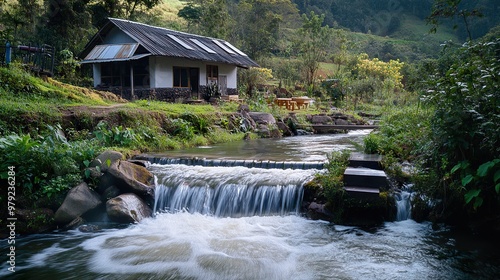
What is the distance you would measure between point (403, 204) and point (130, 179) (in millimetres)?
5752

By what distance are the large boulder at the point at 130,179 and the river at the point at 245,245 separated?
33 centimetres

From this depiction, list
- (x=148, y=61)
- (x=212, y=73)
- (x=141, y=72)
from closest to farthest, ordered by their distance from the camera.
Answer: (x=148, y=61) < (x=141, y=72) < (x=212, y=73)

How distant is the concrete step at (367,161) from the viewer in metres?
8.34

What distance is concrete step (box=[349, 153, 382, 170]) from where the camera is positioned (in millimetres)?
8344

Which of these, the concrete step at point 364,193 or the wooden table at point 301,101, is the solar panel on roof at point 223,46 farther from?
the concrete step at point 364,193

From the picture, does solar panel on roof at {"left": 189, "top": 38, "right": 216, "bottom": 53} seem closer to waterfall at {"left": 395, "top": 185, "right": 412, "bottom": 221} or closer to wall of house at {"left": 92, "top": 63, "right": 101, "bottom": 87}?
wall of house at {"left": 92, "top": 63, "right": 101, "bottom": 87}

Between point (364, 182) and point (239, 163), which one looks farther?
point (239, 163)

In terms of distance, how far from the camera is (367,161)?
8.40 metres

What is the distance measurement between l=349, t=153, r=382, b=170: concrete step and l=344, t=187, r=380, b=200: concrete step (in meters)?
1.02

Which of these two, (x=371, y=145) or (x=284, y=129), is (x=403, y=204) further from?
(x=284, y=129)

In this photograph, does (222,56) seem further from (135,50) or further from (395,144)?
(395,144)

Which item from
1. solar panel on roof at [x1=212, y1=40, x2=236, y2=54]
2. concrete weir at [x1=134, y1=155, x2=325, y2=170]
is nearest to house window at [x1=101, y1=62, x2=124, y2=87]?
solar panel on roof at [x1=212, y1=40, x2=236, y2=54]

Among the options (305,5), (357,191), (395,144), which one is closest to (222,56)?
(395,144)

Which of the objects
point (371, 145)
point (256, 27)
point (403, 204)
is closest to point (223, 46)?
point (256, 27)
